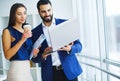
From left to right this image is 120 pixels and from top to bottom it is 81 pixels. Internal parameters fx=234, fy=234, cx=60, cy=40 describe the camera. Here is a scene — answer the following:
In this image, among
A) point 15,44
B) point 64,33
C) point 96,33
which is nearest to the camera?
point 64,33

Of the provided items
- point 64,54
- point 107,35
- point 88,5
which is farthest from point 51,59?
point 88,5

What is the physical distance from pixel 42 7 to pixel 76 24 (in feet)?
1.15

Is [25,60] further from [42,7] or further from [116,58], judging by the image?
[116,58]

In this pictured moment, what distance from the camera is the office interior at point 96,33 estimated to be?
2863 millimetres

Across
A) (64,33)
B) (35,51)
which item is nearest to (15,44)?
(35,51)

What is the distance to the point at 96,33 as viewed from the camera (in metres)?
3.40

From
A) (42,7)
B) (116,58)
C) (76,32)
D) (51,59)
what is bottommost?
(116,58)

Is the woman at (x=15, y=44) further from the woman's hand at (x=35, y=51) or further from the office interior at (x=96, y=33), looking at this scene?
the office interior at (x=96, y=33)

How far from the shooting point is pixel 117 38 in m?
2.90

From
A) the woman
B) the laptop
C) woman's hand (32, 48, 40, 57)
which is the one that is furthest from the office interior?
the woman

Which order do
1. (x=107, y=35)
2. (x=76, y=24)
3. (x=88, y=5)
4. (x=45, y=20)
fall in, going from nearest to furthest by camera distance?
1. (x=76, y=24)
2. (x=45, y=20)
3. (x=107, y=35)
4. (x=88, y=5)

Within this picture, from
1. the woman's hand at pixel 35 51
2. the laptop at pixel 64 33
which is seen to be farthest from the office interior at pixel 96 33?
the woman's hand at pixel 35 51

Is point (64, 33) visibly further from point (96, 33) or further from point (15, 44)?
point (96, 33)

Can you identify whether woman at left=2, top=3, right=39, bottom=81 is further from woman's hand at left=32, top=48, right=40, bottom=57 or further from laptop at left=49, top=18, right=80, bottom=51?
laptop at left=49, top=18, right=80, bottom=51
